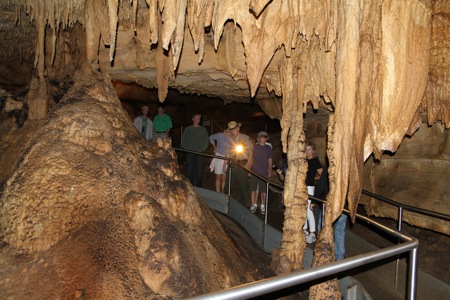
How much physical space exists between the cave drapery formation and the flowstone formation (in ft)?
3.58

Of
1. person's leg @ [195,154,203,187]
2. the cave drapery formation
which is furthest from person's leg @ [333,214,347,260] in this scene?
person's leg @ [195,154,203,187]

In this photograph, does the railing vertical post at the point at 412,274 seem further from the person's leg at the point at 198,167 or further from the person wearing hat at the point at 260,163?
the person's leg at the point at 198,167

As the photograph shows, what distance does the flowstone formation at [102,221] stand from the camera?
10.1 feet

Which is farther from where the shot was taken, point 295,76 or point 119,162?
point 295,76

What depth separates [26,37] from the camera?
26.1 ft

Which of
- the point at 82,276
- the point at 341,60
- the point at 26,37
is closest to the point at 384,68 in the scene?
the point at 341,60

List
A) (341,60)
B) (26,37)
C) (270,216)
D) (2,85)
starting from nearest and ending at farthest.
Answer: (341,60) → (270,216) → (26,37) → (2,85)

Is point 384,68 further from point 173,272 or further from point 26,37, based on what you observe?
point 26,37

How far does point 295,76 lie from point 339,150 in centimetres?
178

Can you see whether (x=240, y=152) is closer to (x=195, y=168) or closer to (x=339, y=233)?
(x=195, y=168)

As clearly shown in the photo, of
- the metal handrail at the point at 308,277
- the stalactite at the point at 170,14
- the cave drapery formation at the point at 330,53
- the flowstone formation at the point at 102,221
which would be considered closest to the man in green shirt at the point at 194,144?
the cave drapery formation at the point at 330,53

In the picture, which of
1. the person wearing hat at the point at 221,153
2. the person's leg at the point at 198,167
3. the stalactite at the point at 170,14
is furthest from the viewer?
the person's leg at the point at 198,167

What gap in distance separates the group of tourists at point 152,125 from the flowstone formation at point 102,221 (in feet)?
11.5

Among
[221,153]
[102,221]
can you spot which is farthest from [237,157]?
[102,221]
